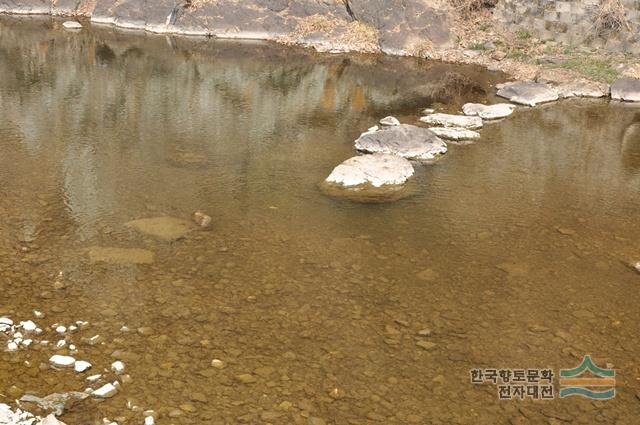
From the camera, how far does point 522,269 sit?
405 inches

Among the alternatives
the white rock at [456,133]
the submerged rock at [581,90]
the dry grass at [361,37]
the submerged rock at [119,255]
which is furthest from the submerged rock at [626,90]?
the submerged rock at [119,255]

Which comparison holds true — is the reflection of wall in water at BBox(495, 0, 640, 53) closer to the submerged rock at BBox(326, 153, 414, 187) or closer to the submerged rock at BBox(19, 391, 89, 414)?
the submerged rock at BBox(326, 153, 414, 187)

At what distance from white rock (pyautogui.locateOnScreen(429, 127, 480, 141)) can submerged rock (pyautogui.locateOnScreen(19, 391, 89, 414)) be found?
37.2 feet

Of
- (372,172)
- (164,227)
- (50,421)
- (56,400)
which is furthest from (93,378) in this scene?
(372,172)

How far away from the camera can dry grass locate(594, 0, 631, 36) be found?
2398cm

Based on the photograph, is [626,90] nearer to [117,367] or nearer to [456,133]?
[456,133]

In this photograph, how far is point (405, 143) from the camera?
14.8 metres

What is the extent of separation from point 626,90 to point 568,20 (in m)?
5.54

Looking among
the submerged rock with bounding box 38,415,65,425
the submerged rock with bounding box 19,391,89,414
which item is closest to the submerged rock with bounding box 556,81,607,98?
the submerged rock with bounding box 19,391,89,414

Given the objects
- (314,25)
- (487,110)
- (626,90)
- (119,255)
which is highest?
(314,25)

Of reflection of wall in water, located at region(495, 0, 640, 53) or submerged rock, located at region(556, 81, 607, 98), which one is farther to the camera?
reflection of wall in water, located at region(495, 0, 640, 53)

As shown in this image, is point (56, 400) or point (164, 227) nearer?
point (56, 400)

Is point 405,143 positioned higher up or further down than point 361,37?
further down

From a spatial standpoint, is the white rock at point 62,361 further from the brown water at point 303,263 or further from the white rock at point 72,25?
the white rock at point 72,25
